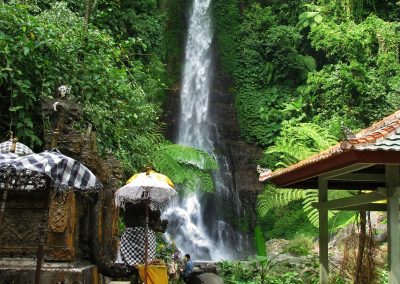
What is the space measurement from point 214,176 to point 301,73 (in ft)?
21.8

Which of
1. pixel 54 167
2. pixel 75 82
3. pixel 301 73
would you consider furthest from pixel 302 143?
pixel 54 167

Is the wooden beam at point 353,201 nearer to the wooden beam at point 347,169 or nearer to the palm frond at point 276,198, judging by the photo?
the wooden beam at point 347,169

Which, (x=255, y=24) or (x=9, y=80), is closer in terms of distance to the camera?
(x=9, y=80)

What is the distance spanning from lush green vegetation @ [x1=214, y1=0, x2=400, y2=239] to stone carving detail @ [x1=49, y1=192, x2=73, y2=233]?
9140 millimetres

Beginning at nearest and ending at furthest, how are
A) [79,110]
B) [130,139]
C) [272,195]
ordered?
[79,110] < [130,139] < [272,195]

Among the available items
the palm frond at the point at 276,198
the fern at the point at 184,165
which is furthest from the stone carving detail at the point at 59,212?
the palm frond at the point at 276,198

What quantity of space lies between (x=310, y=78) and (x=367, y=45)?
2403mm

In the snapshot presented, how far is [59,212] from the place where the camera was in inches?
303

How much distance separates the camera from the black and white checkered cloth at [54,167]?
592cm

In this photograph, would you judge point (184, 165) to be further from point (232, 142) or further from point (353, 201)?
point (353, 201)

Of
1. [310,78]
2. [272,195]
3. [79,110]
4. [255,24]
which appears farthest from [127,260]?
[255,24]

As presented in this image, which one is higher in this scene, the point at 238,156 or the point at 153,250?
the point at 238,156

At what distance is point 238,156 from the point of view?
929 inches

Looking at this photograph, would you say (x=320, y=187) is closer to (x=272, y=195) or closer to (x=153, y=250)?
(x=153, y=250)
